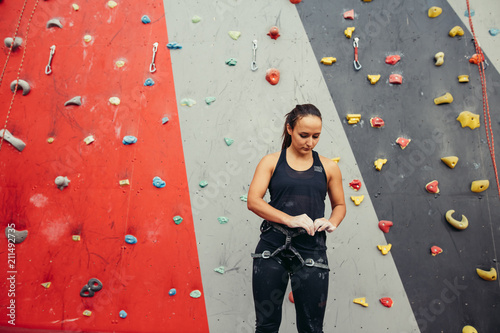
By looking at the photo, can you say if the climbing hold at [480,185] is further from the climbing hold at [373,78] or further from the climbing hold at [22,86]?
the climbing hold at [22,86]

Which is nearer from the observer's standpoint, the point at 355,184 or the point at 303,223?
the point at 303,223

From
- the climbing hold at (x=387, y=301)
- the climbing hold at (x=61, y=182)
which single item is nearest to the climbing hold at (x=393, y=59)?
the climbing hold at (x=387, y=301)

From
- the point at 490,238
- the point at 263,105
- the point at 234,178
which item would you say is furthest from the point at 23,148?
the point at 490,238

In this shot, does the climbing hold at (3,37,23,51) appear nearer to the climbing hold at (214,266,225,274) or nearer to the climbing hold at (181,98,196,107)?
the climbing hold at (181,98,196,107)

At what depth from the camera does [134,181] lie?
251 cm

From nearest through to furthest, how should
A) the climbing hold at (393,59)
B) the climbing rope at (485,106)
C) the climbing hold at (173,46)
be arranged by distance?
the climbing rope at (485,106), the climbing hold at (393,59), the climbing hold at (173,46)

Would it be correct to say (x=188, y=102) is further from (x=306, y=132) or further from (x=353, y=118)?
(x=306, y=132)

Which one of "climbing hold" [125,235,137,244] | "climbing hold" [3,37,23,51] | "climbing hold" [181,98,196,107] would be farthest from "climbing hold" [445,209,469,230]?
"climbing hold" [3,37,23,51]

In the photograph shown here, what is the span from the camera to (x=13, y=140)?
261 cm

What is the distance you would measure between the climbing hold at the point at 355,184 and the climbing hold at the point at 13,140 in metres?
2.30

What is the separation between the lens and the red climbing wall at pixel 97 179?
2.43 meters

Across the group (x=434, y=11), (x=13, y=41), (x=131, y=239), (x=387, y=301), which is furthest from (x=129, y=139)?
(x=434, y=11)

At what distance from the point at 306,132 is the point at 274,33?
1257 mm

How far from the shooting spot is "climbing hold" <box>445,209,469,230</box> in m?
2.30
